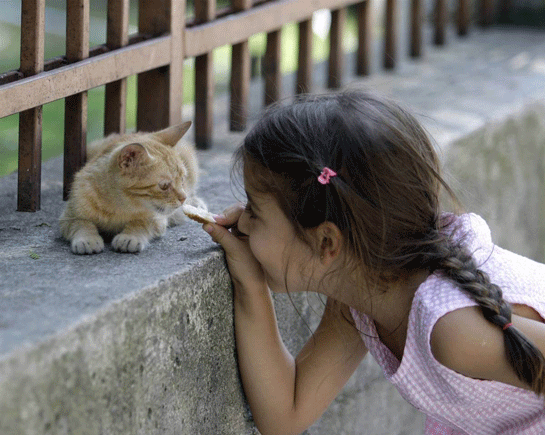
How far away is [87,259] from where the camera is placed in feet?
6.20

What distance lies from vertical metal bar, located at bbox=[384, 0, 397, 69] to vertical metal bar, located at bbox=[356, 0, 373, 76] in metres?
0.20

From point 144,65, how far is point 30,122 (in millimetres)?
502

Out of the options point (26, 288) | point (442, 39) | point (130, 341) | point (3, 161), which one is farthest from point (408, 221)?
point (442, 39)

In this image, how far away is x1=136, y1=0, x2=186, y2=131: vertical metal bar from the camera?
271 cm

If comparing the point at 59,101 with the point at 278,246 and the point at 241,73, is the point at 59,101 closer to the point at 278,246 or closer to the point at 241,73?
the point at 241,73

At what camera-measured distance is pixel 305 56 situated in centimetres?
369

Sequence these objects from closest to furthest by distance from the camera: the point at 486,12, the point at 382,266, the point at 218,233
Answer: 1. the point at 382,266
2. the point at 218,233
3. the point at 486,12

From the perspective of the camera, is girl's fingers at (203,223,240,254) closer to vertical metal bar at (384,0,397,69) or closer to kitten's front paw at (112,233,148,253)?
kitten's front paw at (112,233,148,253)

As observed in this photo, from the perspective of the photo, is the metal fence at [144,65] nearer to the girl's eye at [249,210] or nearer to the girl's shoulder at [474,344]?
the girl's eye at [249,210]

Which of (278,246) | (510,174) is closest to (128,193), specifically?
(278,246)

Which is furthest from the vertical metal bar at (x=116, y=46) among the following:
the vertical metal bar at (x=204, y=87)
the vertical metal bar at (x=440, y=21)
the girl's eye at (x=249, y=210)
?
the vertical metal bar at (x=440, y=21)

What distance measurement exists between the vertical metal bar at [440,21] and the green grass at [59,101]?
74cm

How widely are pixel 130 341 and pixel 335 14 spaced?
2672 mm

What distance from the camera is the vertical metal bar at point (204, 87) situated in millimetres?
2992
